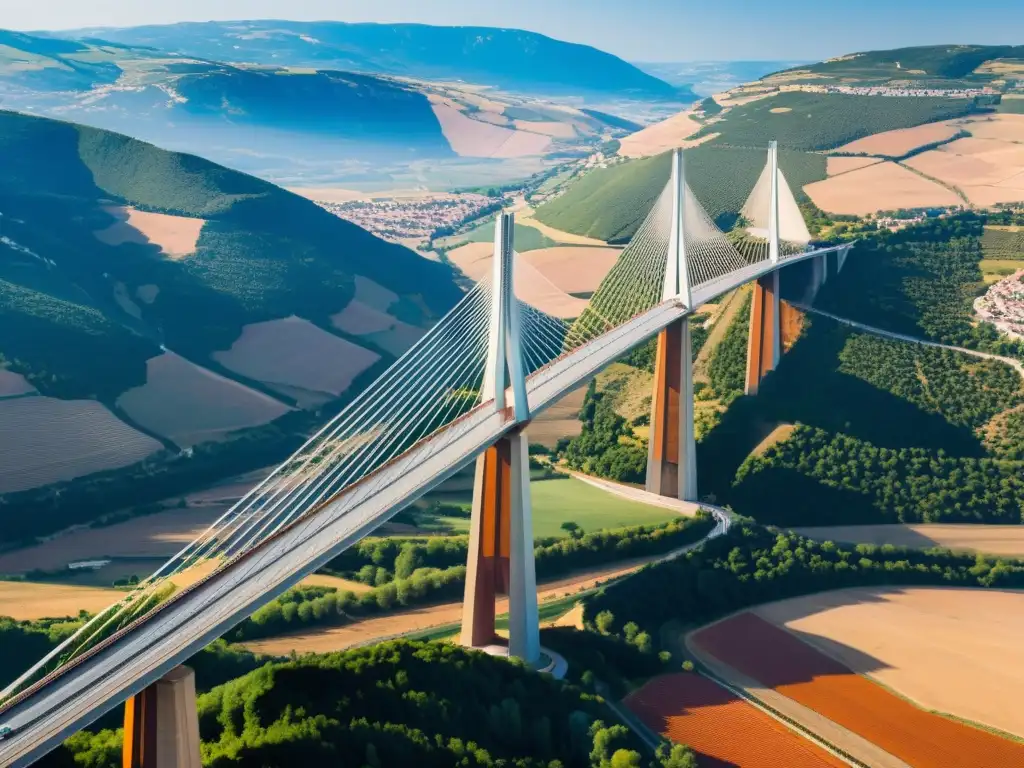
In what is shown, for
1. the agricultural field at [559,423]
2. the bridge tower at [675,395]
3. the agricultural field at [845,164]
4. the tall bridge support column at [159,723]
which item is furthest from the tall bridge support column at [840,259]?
the tall bridge support column at [159,723]

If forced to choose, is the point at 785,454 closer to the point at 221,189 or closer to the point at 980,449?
the point at 980,449

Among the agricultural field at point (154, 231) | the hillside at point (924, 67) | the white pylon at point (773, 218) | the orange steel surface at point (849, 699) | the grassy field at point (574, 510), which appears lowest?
the orange steel surface at point (849, 699)

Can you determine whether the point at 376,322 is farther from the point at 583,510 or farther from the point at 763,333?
the point at 583,510

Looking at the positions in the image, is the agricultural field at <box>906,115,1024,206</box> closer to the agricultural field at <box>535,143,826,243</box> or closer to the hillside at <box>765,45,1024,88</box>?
the agricultural field at <box>535,143,826,243</box>

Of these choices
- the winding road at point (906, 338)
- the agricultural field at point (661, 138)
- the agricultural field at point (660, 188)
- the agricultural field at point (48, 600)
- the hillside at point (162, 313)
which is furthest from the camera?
the agricultural field at point (661, 138)

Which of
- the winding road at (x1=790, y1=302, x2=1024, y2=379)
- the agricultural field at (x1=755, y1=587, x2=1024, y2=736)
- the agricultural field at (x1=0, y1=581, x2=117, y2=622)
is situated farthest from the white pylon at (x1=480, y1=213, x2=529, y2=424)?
the winding road at (x1=790, y1=302, x2=1024, y2=379)

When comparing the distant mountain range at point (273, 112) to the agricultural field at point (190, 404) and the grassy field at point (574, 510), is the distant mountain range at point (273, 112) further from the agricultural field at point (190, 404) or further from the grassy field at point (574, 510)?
the grassy field at point (574, 510)

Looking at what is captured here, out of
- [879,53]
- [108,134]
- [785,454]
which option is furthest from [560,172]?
[785,454]
